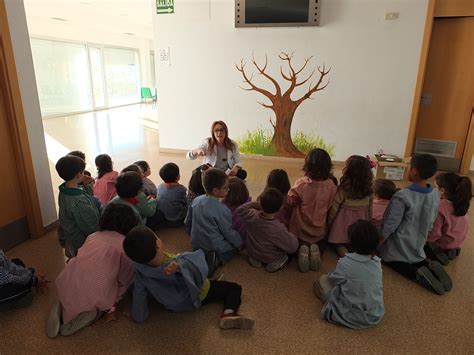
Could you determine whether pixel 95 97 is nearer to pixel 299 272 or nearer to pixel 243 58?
pixel 243 58

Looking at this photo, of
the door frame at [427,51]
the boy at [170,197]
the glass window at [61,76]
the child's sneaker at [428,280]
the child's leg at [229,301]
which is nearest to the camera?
the child's leg at [229,301]

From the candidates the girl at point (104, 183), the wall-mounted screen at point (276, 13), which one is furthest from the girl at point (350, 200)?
the wall-mounted screen at point (276, 13)

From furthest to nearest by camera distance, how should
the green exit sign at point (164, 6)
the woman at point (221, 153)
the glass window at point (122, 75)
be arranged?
1. the glass window at point (122, 75)
2. the green exit sign at point (164, 6)
3. the woman at point (221, 153)

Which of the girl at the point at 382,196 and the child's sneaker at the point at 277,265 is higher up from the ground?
the girl at the point at 382,196

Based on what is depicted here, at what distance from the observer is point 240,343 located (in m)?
1.63

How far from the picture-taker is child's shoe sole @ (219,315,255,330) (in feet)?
5.54

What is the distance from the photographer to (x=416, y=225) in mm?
2109

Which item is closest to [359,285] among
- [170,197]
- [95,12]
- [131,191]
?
[131,191]

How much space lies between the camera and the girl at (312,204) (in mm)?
2229

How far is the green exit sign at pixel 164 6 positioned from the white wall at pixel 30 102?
2.71m

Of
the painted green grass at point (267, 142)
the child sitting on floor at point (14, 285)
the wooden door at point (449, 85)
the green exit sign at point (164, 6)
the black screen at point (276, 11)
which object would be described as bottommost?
the child sitting on floor at point (14, 285)

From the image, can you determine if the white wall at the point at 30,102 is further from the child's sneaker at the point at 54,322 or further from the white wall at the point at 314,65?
the white wall at the point at 314,65

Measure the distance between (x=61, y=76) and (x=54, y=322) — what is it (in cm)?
971

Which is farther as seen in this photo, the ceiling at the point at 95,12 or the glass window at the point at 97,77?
the glass window at the point at 97,77
